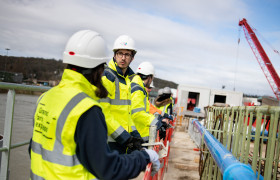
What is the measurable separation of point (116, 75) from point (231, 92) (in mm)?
25936

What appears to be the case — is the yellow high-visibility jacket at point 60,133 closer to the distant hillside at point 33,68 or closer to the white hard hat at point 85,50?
Answer: the white hard hat at point 85,50

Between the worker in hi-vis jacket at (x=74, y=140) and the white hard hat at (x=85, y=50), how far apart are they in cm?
6

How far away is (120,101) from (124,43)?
1.03 m

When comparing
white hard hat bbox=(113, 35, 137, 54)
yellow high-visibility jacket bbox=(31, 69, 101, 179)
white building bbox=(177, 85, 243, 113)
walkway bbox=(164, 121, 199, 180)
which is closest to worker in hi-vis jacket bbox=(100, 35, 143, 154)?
white hard hat bbox=(113, 35, 137, 54)

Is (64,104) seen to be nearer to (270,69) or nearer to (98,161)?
(98,161)

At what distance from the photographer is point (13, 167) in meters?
14.1

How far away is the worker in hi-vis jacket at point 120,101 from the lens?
6.33ft

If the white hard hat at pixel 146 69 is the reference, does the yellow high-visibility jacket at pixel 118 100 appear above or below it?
below

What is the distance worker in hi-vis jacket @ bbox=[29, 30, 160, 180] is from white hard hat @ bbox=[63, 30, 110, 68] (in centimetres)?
6

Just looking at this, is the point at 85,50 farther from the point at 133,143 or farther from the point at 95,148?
the point at 133,143

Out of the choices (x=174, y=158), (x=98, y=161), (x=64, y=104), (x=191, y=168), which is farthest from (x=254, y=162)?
(x=174, y=158)

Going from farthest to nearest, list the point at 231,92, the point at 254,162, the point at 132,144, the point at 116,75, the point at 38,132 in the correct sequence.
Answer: the point at 231,92
the point at 116,75
the point at 254,162
the point at 132,144
the point at 38,132

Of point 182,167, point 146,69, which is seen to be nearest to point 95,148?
point 146,69

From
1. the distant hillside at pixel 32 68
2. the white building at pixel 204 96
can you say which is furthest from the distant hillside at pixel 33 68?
the white building at pixel 204 96
